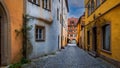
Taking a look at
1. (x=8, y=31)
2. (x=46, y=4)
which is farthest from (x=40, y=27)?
(x=8, y=31)

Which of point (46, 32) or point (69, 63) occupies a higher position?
point (46, 32)

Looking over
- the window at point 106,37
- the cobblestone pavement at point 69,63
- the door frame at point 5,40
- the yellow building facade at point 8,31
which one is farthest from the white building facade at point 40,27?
the window at point 106,37

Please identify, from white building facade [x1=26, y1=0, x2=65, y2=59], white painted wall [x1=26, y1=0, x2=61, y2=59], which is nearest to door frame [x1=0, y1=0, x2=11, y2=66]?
white building facade [x1=26, y1=0, x2=65, y2=59]

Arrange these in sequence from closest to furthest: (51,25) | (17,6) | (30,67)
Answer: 1. (30,67)
2. (17,6)
3. (51,25)

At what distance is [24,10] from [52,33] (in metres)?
7.81

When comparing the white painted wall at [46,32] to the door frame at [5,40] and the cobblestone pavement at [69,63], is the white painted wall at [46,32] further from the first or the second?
the door frame at [5,40]

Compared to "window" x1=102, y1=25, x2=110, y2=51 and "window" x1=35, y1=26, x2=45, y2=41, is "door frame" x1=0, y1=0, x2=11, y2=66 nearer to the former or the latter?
"window" x1=35, y1=26, x2=45, y2=41

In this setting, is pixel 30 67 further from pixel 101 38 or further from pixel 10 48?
pixel 101 38

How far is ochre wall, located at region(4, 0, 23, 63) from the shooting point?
35.6 ft

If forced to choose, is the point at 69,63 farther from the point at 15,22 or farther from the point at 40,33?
the point at 40,33

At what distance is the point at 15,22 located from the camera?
11.4 m

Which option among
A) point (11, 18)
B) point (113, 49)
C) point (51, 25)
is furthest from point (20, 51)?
point (51, 25)

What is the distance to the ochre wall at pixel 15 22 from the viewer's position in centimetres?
1085

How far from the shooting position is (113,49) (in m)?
12.0
